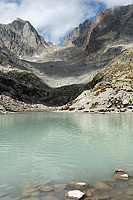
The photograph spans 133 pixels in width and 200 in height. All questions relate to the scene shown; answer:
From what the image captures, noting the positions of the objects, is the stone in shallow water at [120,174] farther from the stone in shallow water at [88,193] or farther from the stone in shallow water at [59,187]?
the stone in shallow water at [59,187]

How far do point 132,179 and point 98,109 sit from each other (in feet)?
182

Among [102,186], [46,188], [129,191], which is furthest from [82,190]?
[129,191]

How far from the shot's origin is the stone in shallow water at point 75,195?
22.0ft

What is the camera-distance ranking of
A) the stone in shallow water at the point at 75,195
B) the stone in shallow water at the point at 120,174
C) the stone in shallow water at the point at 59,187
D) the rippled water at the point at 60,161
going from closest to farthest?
the stone in shallow water at the point at 75,195 < the stone in shallow water at the point at 59,187 < the stone in shallow water at the point at 120,174 < the rippled water at the point at 60,161

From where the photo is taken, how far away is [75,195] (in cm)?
679

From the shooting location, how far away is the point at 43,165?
10805 mm

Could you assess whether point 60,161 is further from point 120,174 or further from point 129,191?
→ point 129,191

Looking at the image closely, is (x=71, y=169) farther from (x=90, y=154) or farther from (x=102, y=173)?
(x=90, y=154)

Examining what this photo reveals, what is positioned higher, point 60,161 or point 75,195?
point 75,195

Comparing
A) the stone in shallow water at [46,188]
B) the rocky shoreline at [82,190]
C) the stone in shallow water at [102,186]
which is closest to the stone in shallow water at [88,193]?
the rocky shoreline at [82,190]

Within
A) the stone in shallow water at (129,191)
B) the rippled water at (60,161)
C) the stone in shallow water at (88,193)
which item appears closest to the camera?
the stone in shallow water at (88,193)

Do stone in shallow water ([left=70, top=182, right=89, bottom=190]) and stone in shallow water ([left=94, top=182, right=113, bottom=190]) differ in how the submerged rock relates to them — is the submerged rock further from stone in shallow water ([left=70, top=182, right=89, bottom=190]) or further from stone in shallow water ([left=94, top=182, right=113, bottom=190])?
stone in shallow water ([left=70, top=182, right=89, bottom=190])

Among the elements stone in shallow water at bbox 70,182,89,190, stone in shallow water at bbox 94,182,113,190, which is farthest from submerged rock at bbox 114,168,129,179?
stone in shallow water at bbox 70,182,89,190

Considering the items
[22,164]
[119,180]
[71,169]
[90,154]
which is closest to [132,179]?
[119,180]
